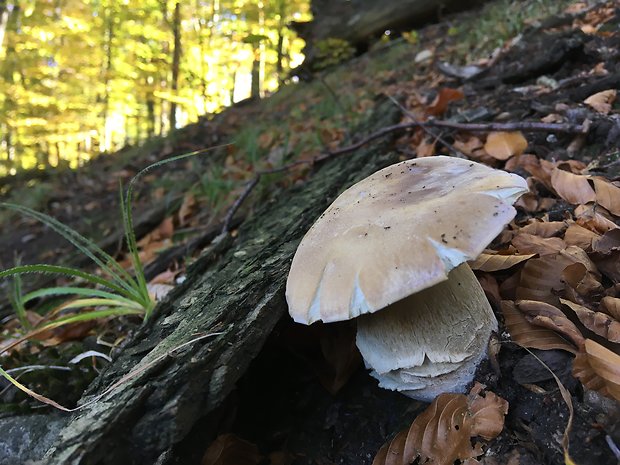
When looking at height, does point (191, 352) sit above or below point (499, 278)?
above

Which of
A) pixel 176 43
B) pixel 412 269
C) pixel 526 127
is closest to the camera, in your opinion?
pixel 412 269

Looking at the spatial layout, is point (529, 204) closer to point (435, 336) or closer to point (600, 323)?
point (600, 323)

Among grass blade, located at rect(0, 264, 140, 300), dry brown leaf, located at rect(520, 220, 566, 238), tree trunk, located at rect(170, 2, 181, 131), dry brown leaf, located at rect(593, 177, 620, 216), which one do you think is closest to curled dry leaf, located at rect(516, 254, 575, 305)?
dry brown leaf, located at rect(520, 220, 566, 238)

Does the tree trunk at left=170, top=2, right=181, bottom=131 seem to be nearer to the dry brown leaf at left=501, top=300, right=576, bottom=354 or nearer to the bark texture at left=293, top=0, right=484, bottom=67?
the bark texture at left=293, top=0, right=484, bottom=67

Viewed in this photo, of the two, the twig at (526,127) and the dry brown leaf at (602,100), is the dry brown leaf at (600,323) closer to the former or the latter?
the twig at (526,127)

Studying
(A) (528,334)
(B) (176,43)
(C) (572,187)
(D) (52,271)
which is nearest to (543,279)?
(A) (528,334)

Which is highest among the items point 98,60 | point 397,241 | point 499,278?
point 98,60

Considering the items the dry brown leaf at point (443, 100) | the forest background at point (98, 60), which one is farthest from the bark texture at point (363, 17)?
the dry brown leaf at point (443, 100)

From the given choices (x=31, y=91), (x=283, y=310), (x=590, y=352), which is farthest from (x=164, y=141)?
(x=590, y=352)
